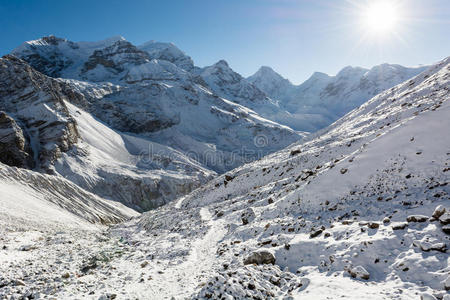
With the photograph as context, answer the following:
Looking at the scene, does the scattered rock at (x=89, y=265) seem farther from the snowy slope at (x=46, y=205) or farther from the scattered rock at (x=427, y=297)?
the snowy slope at (x=46, y=205)

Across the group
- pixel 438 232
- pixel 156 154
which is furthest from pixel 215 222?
pixel 156 154

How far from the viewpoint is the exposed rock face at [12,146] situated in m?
64.1

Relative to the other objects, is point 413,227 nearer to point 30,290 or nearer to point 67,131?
point 30,290

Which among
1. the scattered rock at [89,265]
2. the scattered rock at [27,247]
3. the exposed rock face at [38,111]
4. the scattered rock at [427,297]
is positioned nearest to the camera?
the scattered rock at [427,297]

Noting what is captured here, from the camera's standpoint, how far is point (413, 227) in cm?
958

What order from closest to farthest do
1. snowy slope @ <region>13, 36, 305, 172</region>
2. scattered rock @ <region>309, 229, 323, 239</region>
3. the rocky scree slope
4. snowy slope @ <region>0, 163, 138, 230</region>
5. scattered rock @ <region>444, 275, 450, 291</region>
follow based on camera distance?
scattered rock @ <region>444, 275, 450, 291</region>
the rocky scree slope
scattered rock @ <region>309, 229, 323, 239</region>
snowy slope @ <region>0, 163, 138, 230</region>
snowy slope @ <region>13, 36, 305, 172</region>

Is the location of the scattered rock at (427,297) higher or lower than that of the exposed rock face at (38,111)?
lower

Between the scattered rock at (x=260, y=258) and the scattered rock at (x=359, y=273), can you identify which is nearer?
the scattered rock at (x=359, y=273)

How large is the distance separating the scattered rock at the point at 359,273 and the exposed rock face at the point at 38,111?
75451 millimetres

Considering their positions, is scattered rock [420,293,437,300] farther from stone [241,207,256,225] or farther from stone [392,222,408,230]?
stone [241,207,256,225]

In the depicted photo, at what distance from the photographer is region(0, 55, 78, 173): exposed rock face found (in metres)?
72.0

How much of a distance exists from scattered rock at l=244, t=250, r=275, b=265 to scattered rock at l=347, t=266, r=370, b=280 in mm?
3110

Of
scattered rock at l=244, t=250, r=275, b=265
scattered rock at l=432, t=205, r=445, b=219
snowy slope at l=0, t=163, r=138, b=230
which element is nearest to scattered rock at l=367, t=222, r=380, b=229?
scattered rock at l=432, t=205, r=445, b=219

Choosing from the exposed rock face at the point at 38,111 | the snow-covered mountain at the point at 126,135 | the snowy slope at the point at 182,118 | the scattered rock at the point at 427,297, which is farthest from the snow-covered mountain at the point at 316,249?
the snowy slope at the point at 182,118
